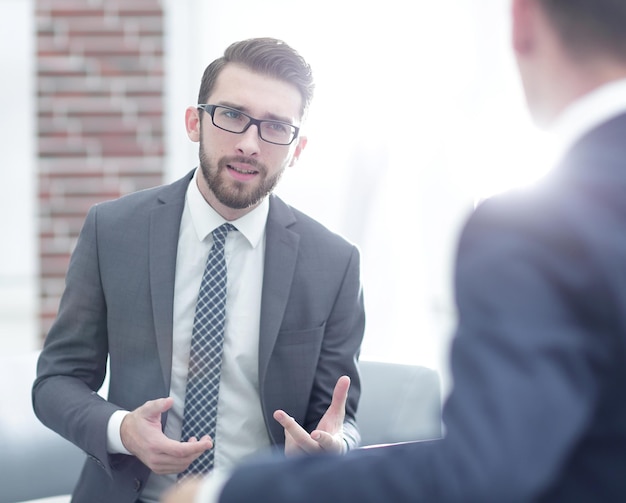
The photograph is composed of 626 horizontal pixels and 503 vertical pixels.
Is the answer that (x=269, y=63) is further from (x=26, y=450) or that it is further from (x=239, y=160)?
(x=26, y=450)

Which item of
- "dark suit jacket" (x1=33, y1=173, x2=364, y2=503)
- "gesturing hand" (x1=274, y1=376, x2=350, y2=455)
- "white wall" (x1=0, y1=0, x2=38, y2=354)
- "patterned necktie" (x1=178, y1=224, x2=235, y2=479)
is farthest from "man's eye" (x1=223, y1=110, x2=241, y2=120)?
"white wall" (x1=0, y1=0, x2=38, y2=354)

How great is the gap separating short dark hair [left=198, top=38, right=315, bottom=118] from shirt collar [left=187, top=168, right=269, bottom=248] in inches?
8.7

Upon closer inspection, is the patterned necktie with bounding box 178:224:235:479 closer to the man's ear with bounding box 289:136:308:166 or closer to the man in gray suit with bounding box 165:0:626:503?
the man's ear with bounding box 289:136:308:166

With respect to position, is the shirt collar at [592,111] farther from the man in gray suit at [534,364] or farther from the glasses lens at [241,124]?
the glasses lens at [241,124]

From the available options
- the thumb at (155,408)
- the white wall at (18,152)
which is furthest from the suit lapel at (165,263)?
the white wall at (18,152)

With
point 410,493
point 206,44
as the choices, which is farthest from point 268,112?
point 206,44

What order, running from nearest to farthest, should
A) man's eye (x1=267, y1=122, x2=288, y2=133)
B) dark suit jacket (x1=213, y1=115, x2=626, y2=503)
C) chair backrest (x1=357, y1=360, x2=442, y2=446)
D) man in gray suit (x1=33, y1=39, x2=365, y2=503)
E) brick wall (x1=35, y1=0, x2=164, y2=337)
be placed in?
dark suit jacket (x1=213, y1=115, x2=626, y2=503), man in gray suit (x1=33, y1=39, x2=365, y2=503), man's eye (x1=267, y1=122, x2=288, y2=133), chair backrest (x1=357, y1=360, x2=442, y2=446), brick wall (x1=35, y1=0, x2=164, y2=337)

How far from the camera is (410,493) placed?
1.97 feet

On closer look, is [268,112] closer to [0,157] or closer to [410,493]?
[410,493]

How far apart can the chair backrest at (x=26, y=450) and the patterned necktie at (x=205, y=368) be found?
21.6 inches

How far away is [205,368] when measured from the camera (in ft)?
5.30

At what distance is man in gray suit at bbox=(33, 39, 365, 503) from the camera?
1.62m

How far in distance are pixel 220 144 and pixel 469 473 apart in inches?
48.0

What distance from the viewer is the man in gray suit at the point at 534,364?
0.57 metres
